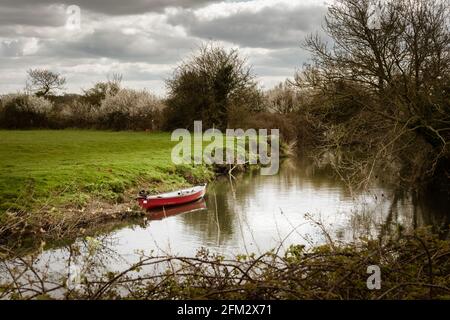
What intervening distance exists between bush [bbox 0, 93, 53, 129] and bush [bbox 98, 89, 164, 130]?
609cm

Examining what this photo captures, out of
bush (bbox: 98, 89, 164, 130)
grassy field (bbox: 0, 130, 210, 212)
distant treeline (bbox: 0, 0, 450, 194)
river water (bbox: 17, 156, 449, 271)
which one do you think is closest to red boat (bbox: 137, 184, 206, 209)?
river water (bbox: 17, 156, 449, 271)

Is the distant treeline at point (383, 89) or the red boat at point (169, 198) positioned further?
the red boat at point (169, 198)

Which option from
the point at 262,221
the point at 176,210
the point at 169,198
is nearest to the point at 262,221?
the point at 262,221

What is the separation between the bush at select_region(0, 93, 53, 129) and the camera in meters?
54.6

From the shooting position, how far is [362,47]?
16734mm

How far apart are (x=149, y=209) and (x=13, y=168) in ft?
20.3

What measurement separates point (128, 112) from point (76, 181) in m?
36.0

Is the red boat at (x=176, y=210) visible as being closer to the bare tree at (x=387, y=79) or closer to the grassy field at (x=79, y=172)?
the grassy field at (x=79, y=172)

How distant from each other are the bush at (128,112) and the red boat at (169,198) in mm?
32586

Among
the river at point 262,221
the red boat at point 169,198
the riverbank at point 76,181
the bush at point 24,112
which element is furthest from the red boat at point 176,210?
the bush at point 24,112

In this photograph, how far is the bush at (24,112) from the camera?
54.6 meters

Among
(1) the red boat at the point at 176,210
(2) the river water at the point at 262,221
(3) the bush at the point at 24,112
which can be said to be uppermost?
(3) the bush at the point at 24,112

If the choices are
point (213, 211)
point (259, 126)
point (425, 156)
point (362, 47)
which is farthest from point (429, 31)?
point (259, 126)
